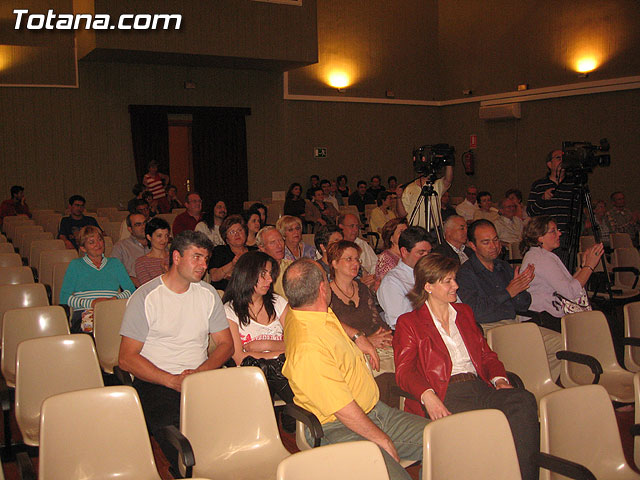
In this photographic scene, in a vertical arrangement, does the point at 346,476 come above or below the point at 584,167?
below

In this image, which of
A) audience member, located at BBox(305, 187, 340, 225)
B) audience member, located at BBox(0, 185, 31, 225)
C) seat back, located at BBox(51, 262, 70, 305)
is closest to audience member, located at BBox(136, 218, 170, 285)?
seat back, located at BBox(51, 262, 70, 305)

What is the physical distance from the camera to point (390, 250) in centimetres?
458

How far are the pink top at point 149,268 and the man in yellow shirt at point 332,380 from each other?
2379 millimetres

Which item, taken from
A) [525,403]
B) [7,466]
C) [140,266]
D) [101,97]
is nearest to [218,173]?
[101,97]

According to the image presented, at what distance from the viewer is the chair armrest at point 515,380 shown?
3.00 metres

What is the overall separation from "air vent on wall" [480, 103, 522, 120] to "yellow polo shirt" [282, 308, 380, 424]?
10.7 metres

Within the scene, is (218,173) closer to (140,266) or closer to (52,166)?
(52,166)

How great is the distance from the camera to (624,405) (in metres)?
3.81

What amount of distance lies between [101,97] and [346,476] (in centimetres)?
1055

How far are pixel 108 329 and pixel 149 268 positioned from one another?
996 mm

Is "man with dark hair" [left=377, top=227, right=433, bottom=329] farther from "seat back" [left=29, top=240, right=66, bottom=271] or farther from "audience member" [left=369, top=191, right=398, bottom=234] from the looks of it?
"audience member" [left=369, top=191, right=398, bottom=234]

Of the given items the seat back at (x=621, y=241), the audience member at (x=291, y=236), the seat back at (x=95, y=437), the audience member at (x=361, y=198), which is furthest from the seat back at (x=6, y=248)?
the audience member at (x=361, y=198)

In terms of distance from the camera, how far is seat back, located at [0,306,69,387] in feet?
11.6

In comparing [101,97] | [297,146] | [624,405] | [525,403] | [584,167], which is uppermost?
[101,97]
